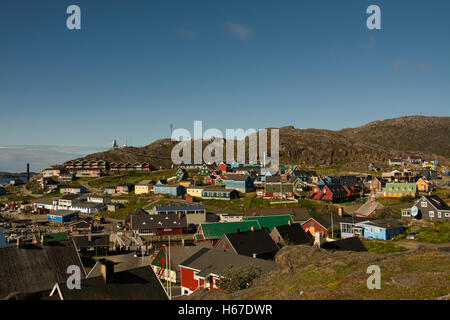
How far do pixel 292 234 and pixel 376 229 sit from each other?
1190 cm

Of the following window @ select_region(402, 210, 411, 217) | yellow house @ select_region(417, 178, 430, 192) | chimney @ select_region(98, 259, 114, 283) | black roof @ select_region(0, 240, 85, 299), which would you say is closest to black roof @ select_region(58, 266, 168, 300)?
chimney @ select_region(98, 259, 114, 283)

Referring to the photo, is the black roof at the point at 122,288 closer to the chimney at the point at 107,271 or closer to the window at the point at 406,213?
the chimney at the point at 107,271

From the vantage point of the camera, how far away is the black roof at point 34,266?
25219 mm

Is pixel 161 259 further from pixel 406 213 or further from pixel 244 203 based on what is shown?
pixel 406 213

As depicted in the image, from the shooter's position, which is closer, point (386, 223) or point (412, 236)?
point (412, 236)

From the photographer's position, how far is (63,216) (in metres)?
74.1

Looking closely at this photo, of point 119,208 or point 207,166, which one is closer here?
point 119,208

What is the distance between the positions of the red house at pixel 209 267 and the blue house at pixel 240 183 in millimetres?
51939

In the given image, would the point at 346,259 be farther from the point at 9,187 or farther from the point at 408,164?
the point at 9,187

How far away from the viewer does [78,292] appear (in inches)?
723

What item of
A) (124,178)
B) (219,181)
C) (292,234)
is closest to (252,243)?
(292,234)
